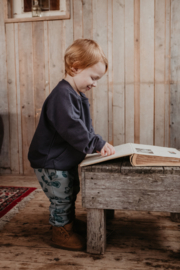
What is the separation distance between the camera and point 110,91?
214 cm

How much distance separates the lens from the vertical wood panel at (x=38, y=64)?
85.7 inches

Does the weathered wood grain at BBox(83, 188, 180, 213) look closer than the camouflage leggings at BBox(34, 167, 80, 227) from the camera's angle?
Yes

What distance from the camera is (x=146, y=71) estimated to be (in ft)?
6.84

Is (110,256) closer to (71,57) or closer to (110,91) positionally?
(71,57)

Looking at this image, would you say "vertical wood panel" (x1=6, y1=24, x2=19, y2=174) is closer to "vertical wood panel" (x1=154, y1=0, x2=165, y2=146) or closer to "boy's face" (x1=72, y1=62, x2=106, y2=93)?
"vertical wood panel" (x1=154, y1=0, x2=165, y2=146)

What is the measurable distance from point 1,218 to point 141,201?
804mm

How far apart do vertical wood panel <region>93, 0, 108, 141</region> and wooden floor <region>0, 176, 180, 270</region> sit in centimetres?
97

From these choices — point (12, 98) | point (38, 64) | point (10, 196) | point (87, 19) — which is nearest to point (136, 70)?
point (87, 19)

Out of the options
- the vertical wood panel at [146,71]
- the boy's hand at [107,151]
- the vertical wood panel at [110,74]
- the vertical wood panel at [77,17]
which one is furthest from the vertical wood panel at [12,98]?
the boy's hand at [107,151]

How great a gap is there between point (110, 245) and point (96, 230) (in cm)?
15

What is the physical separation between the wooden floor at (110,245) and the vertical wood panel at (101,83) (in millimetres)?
969

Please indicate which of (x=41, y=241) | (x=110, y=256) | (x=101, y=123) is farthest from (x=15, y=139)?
(x=110, y=256)

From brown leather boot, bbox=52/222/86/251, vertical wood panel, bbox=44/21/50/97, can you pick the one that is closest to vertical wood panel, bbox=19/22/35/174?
vertical wood panel, bbox=44/21/50/97

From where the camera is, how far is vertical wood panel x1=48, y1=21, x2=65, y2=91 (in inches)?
84.4
